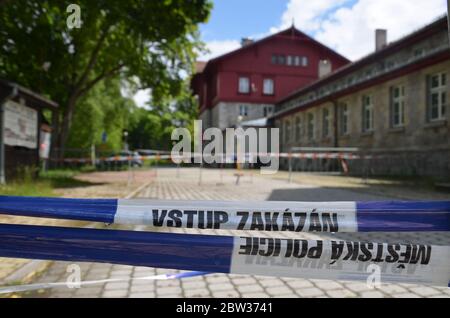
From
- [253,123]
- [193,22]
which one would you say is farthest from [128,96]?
[193,22]

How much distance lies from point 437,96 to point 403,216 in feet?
55.4

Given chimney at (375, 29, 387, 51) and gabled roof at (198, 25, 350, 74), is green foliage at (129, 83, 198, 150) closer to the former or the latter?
gabled roof at (198, 25, 350, 74)

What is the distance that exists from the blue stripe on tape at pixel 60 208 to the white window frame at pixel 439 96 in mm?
Answer: 16535

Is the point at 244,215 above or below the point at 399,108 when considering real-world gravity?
below

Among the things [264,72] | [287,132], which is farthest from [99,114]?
[264,72]

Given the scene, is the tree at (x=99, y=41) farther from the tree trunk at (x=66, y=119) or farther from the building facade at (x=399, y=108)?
the building facade at (x=399, y=108)

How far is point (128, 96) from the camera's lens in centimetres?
3366

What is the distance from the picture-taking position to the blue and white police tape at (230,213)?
1812 millimetres

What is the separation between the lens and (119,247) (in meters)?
1.82

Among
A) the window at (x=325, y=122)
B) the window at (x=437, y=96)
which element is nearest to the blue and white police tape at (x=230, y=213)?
the window at (x=437, y=96)

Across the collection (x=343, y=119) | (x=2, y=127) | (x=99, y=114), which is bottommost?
(x=2, y=127)

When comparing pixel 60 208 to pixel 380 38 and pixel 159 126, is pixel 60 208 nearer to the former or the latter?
pixel 380 38
